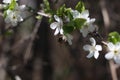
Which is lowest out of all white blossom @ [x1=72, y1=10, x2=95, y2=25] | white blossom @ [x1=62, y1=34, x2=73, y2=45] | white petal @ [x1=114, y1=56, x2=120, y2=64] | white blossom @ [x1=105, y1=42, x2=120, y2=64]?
white petal @ [x1=114, y1=56, x2=120, y2=64]

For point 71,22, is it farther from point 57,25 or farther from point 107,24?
point 107,24

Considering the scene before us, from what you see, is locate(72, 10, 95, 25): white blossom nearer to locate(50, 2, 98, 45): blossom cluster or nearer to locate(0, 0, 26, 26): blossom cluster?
locate(50, 2, 98, 45): blossom cluster

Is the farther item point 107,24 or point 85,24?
point 107,24

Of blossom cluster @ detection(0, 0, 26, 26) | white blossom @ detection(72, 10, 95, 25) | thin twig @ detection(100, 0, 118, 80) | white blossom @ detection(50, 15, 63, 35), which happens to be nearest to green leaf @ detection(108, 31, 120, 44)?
white blossom @ detection(72, 10, 95, 25)

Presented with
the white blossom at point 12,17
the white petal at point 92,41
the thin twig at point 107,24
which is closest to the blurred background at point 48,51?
the thin twig at point 107,24

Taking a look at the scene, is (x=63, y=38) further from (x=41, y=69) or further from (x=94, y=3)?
(x=41, y=69)

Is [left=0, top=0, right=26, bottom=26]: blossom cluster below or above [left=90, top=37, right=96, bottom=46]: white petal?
above

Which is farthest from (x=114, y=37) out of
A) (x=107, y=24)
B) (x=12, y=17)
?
(x=107, y=24)

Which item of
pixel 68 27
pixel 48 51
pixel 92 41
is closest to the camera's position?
pixel 68 27

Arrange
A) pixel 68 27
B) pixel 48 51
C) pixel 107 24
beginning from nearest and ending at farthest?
1. pixel 68 27
2. pixel 107 24
3. pixel 48 51
